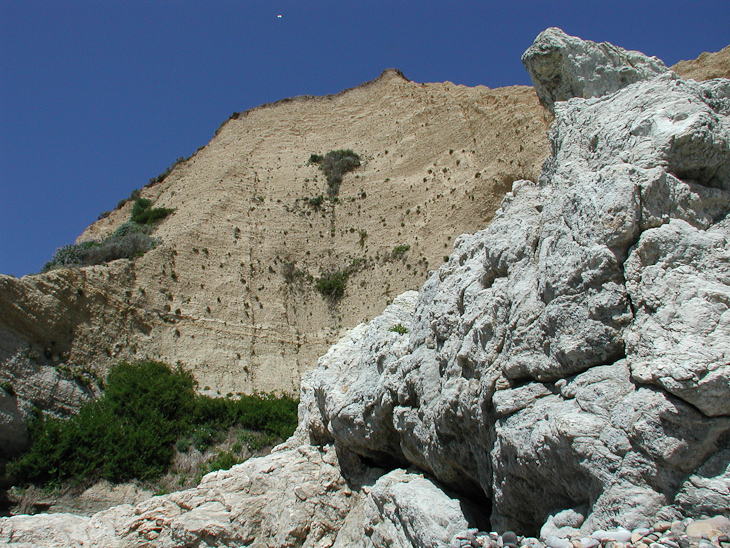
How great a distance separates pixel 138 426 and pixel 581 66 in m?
16.0

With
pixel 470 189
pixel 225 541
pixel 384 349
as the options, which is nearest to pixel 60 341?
pixel 225 541

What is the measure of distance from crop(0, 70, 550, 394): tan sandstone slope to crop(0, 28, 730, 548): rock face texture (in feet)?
37.9

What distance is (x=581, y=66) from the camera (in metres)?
9.31

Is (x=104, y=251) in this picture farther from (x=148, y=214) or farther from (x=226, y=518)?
(x=226, y=518)

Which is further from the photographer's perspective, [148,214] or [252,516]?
[148,214]

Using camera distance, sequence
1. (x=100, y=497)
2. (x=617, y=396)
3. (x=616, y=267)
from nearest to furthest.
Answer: (x=617, y=396) < (x=616, y=267) < (x=100, y=497)

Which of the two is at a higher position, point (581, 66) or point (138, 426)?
point (581, 66)

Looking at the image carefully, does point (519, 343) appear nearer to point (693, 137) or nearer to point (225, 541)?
point (693, 137)

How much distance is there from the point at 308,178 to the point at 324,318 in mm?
9461

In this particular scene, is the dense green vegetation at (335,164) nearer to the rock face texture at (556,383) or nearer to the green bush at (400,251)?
the green bush at (400,251)

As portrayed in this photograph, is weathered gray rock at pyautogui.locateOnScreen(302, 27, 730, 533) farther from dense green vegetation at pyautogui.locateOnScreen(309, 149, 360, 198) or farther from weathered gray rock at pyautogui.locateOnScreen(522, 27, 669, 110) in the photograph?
dense green vegetation at pyautogui.locateOnScreen(309, 149, 360, 198)

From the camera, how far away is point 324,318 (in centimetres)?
2253

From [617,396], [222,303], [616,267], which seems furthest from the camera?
[222,303]

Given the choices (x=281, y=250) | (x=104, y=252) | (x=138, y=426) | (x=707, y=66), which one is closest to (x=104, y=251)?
A: (x=104, y=252)
